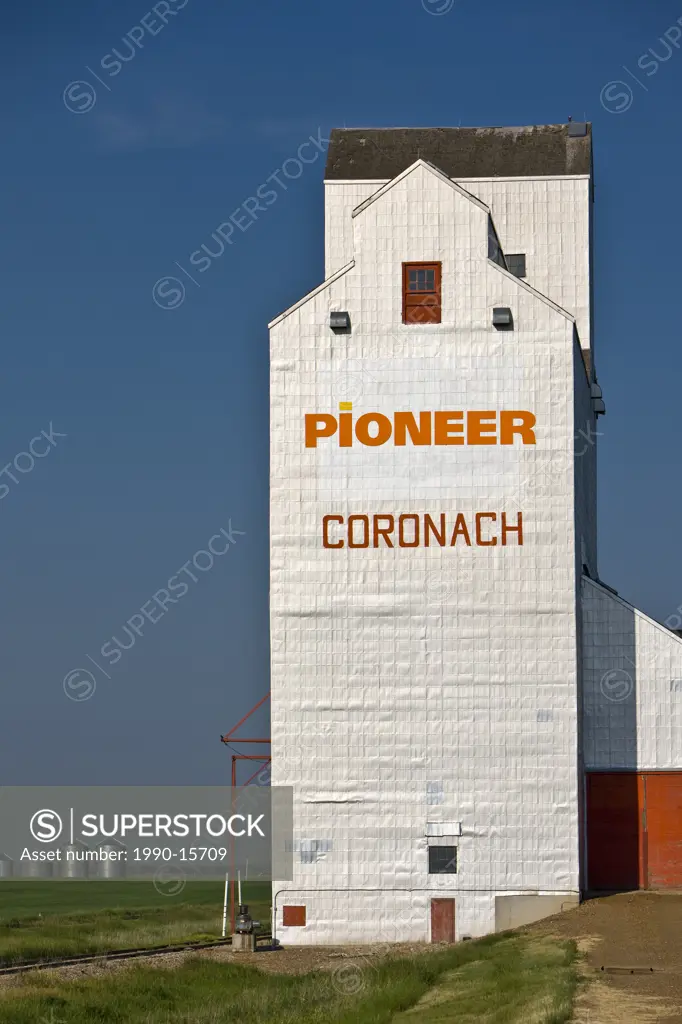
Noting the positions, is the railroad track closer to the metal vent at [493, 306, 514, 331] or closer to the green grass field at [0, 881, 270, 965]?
the green grass field at [0, 881, 270, 965]

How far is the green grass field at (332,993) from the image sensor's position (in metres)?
35.4

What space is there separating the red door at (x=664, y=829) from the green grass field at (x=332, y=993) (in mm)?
9261

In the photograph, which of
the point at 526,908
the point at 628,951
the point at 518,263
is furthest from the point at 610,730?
the point at 518,263

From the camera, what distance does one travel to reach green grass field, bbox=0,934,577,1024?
35.4m

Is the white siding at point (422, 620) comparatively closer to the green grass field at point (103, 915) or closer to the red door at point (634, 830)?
the red door at point (634, 830)

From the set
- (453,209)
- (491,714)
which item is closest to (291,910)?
(491,714)

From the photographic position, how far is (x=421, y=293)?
52.1 metres

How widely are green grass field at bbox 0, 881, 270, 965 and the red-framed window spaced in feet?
61.8

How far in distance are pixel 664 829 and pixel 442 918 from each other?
8394 mm

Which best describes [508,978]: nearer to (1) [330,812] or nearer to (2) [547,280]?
(1) [330,812]

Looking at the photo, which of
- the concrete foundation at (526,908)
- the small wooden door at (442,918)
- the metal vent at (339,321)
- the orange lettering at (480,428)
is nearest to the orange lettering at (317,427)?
the metal vent at (339,321)

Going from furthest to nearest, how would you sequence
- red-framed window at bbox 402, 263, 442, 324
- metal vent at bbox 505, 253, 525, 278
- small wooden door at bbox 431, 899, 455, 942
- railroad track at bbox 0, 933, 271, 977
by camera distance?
1. metal vent at bbox 505, 253, 525, 278
2. red-framed window at bbox 402, 263, 442, 324
3. small wooden door at bbox 431, 899, 455, 942
4. railroad track at bbox 0, 933, 271, 977

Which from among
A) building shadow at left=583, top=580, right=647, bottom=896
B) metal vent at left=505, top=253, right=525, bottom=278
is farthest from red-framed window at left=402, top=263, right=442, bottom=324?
metal vent at left=505, top=253, right=525, bottom=278

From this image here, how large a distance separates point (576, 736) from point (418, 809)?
16.9ft
